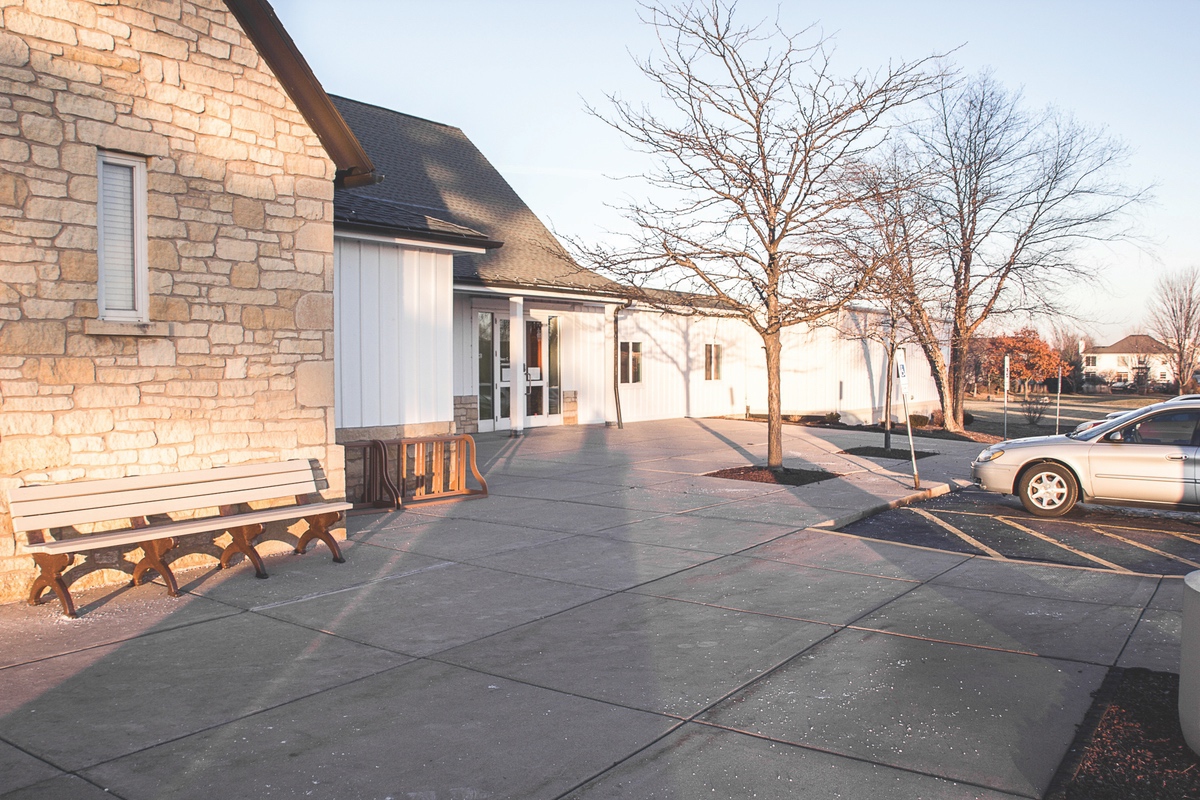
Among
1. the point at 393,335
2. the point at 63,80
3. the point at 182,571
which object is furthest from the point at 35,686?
the point at 393,335

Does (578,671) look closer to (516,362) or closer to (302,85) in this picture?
(302,85)

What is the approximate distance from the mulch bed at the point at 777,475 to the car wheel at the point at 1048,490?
319 cm

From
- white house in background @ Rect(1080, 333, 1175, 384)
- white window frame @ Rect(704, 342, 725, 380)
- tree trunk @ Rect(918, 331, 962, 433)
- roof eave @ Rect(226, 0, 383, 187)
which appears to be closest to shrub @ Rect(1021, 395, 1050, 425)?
tree trunk @ Rect(918, 331, 962, 433)

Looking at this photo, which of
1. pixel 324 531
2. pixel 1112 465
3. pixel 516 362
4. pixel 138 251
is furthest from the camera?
pixel 516 362

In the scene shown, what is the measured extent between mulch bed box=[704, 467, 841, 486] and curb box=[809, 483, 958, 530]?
1.56m

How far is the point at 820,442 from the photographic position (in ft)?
66.2

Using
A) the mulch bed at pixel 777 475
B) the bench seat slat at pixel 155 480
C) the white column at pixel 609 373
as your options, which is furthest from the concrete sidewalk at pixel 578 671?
the white column at pixel 609 373

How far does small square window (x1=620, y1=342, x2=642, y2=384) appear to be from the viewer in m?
23.8

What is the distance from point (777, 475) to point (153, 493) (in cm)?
916

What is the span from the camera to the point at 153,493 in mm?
7523

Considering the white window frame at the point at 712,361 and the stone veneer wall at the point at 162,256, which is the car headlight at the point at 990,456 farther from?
the white window frame at the point at 712,361

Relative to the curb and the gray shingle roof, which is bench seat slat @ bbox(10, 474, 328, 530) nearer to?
the curb

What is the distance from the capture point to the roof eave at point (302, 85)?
8422mm

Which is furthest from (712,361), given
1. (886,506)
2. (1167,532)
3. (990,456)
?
(1167,532)
